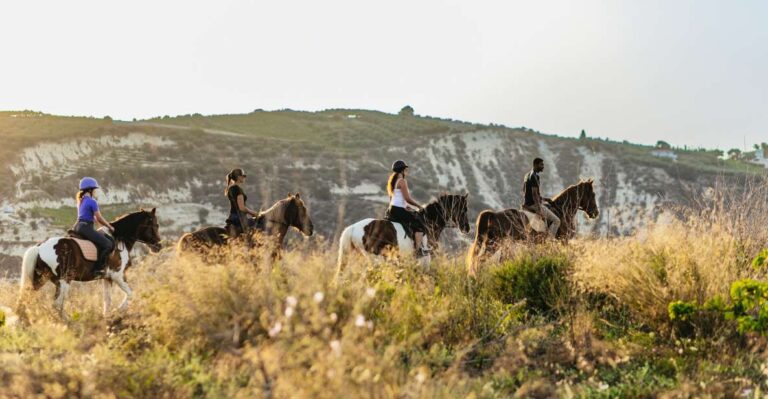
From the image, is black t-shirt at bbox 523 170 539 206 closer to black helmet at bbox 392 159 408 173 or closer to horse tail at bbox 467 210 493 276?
horse tail at bbox 467 210 493 276

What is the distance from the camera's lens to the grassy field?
18.2ft

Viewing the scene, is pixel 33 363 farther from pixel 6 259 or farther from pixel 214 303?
pixel 6 259

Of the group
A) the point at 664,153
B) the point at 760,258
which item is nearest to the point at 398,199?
the point at 760,258

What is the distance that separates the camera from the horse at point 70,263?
11.8m

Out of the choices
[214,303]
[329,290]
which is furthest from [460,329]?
[214,303]

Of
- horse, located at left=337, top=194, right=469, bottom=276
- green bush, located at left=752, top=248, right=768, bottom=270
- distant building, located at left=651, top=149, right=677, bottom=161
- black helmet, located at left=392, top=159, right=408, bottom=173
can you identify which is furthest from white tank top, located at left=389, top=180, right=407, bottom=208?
distant building, located at left=651, top=149, right=677, bottom=161

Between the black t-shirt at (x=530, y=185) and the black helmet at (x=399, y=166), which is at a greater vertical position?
the black helmet at (x=399, y=166)

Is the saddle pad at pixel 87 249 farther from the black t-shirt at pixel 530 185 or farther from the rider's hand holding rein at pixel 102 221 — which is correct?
the black t-shirt at pixel 530 185

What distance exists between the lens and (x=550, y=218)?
48.5 feet

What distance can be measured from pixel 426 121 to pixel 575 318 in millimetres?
117860

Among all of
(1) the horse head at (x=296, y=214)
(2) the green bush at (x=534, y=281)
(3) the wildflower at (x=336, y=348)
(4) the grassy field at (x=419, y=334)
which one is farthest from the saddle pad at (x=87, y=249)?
(3) the wildflower at (x=336, y=348)

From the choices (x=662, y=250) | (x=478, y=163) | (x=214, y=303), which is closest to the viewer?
(x=214, y=303)

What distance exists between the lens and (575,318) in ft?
27.9

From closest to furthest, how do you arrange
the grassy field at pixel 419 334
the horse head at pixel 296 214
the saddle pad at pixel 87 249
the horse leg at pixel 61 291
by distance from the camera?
1. the grassy field at pixel 419 334
2. the horse leg at pixel 61 291
3. the saddle pad at pixel 87 249
4. the horse head at pixel 296 214
